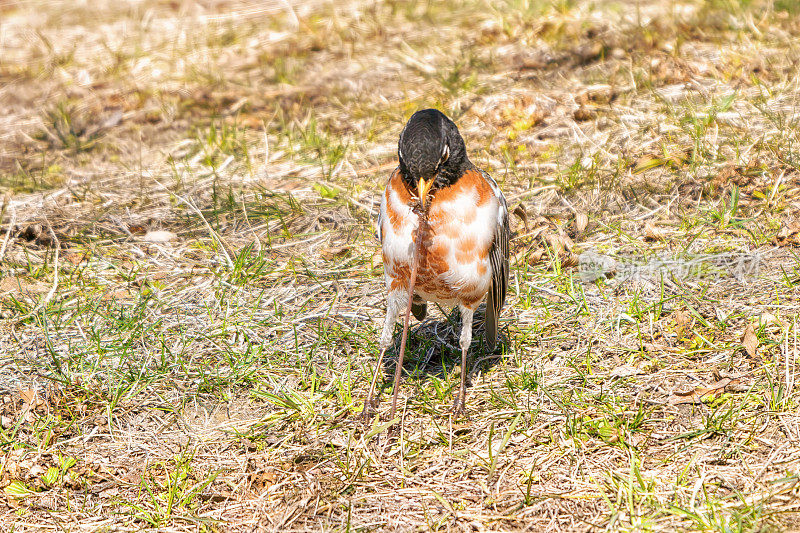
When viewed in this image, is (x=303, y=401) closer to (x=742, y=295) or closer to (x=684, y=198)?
(x=742, y=295)

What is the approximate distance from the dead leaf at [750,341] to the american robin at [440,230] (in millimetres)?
1385

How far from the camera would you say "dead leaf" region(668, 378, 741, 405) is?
401 centimetres

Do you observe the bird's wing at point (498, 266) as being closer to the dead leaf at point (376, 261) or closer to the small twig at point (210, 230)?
the dead leaf at point (376, 261)

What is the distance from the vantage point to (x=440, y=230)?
3.92m

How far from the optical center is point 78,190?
21.6ft

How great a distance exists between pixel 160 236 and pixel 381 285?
1.80 metres

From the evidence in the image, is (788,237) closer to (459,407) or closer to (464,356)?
(464,356)

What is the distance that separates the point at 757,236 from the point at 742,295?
0.64 m

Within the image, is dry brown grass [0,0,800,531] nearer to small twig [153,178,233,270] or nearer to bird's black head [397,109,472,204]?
small twig [153,178,233,270]

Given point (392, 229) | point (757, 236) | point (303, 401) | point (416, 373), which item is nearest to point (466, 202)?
point (392, 229)

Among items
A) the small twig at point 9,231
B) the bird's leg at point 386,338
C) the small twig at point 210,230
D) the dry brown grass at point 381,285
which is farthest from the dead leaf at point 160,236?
the bird's leg at point 386,338

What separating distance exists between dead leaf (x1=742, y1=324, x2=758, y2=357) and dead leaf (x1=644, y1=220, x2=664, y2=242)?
1.13 meters

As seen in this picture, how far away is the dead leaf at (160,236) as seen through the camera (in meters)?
5.87

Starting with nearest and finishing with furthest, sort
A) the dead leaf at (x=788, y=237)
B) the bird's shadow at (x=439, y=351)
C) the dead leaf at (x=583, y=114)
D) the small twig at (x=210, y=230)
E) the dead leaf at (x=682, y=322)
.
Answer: the dead leaf at (x=682, y=322) < the bird's shadow at (x=439, y=351) < the dead leaf at (x=788, y=237) < the small twig at (x=210, y=230) < the dead leaf at (x=583, y=114)
